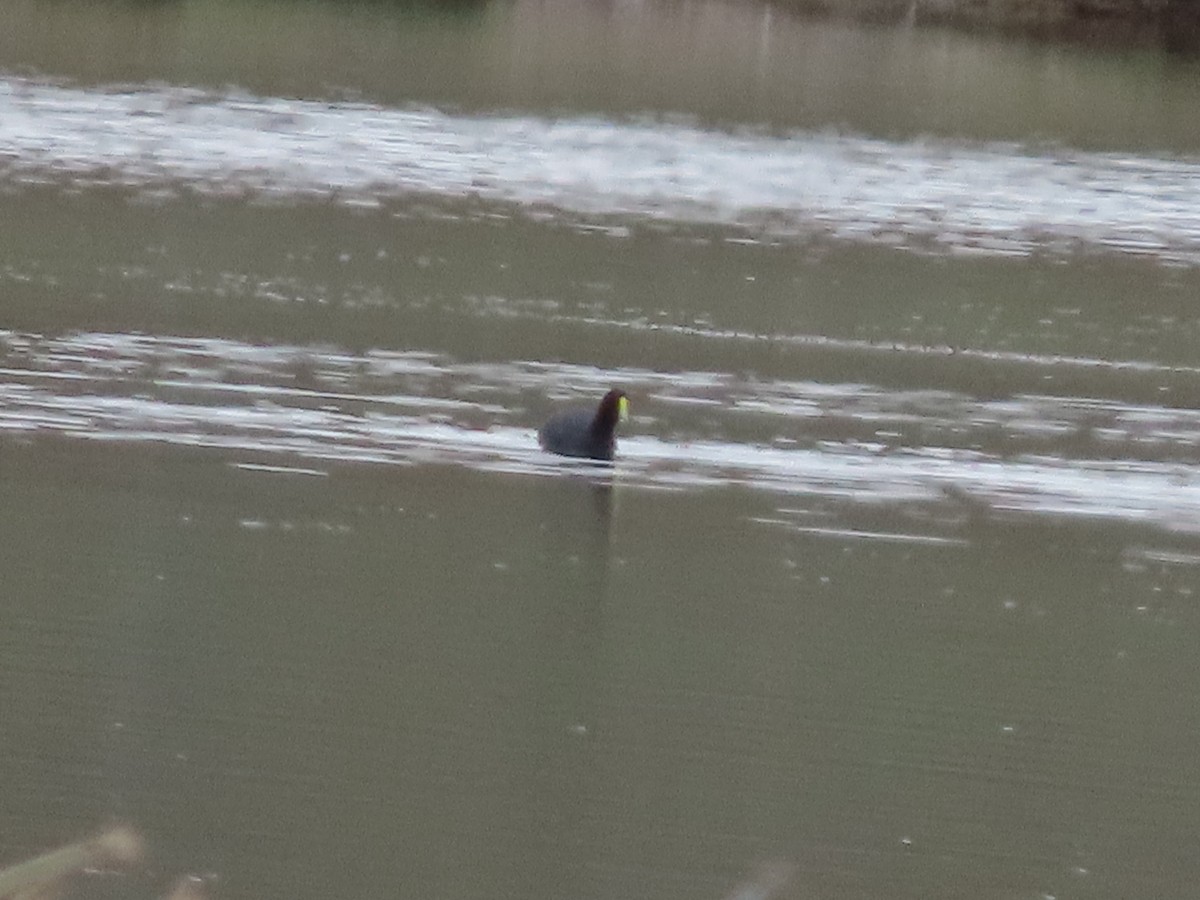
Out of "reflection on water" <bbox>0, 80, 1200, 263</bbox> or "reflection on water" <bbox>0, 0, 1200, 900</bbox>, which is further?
"reflection on water" <bbox>0, 80, 1200, 263</bbox>

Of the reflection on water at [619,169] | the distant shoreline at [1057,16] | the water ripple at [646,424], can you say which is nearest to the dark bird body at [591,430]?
the water ripple at [646,424]

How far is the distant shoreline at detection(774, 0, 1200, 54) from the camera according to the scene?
41.2 m

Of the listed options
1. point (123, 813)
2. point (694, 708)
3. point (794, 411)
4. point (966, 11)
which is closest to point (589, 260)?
point (794, 411)

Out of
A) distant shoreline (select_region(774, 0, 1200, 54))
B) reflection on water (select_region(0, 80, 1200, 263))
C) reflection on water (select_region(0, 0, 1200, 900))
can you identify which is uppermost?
distant shoreline (select_region(774, 0, 1200, 54))

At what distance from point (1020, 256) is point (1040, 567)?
9.42m

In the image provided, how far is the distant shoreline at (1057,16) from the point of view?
41.2 meters

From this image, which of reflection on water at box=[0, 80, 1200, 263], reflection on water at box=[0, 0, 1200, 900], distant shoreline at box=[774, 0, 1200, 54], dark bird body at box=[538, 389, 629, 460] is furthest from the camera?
distant shoreline at box=[774, 0, 1200, 54]

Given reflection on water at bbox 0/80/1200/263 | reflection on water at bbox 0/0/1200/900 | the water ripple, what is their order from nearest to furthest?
reflection on water at bbox 0/0/1200/900 → the water ripple → reflection on water at bbox 0/80/1200/263

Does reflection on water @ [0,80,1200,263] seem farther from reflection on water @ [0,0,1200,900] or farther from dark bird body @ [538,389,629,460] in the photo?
dark bird body @ [538,389,629,460]

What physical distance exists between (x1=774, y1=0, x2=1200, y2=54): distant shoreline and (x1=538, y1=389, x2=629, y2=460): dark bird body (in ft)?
92.8

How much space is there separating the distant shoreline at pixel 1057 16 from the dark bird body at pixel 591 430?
1113 inches

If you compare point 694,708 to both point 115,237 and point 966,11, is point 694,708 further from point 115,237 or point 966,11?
point 966,11

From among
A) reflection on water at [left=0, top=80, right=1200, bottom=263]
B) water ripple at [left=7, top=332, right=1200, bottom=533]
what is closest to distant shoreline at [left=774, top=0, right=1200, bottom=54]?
reflection on water at [left=0, top=80, right=1200, bottom=263]

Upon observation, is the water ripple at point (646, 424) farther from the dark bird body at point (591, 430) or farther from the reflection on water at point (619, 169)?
the reflection on water at point (619, 169)
